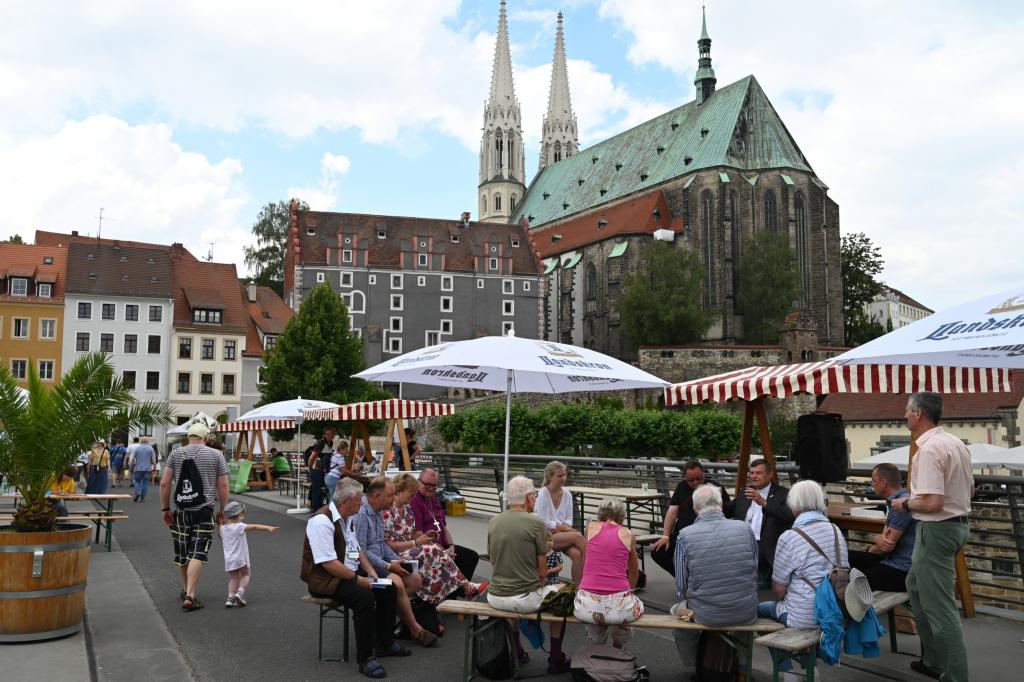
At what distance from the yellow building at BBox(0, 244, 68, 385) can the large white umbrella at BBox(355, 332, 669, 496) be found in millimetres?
48800

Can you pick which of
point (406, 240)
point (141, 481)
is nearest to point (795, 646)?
point (141, 481)

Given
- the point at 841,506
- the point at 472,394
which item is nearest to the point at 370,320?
the point at 472,394

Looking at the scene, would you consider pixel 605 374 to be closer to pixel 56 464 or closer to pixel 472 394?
pixel 56 464

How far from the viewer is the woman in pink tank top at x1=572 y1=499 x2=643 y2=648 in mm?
6285

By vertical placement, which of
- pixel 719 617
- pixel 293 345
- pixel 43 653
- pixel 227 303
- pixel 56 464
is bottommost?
pixel 43 653

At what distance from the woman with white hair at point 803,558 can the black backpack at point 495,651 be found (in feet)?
6.29

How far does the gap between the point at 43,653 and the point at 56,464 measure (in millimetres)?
1611

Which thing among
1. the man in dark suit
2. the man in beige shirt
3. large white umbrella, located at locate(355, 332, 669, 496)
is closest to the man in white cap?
large white umbrella, located at locate(355, 332, 669, 496)

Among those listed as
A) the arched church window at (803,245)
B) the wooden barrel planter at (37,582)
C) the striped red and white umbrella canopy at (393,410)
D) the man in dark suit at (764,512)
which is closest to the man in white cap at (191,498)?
the wooden barrel planter at (37,582)

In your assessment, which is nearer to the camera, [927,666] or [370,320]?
[927,666]

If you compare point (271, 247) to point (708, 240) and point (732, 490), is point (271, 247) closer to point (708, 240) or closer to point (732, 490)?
point (708, 240)

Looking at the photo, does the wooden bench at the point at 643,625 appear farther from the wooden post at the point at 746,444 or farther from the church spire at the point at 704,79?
the church spire at the point at 704,79

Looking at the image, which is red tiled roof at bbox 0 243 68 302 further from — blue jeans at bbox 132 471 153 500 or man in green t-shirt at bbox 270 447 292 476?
blue jeans at bbox 132 471 153 500

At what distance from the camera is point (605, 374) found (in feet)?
36.4
